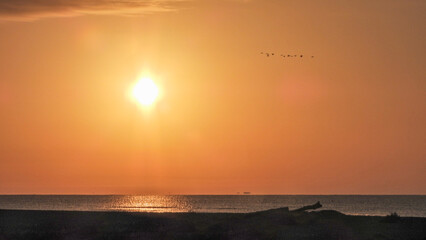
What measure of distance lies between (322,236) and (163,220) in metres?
16.2

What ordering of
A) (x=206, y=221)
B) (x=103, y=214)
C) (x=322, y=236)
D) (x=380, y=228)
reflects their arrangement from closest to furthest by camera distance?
(x=322, y=236) → (x=380, y=228) → (x=206, y=221) → (x=103, y=214)

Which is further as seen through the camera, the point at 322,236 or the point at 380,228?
the point at 380,228

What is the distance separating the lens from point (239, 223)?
58750 mm

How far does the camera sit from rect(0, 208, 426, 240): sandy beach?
179 ft

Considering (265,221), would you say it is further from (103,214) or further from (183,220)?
(103,214)

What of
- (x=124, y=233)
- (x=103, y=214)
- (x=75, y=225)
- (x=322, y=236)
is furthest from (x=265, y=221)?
(x=103, y=214)

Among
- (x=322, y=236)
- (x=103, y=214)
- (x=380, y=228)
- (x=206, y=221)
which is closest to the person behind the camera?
(x=322, y=236)

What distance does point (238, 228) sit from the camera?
56.8m

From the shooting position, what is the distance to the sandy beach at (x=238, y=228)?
179 feet

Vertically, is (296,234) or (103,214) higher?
(103,214)

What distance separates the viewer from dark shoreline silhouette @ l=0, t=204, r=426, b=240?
54500 millimetres

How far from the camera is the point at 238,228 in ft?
186

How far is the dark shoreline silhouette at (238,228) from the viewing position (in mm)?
54500

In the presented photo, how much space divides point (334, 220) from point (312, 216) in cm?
172
